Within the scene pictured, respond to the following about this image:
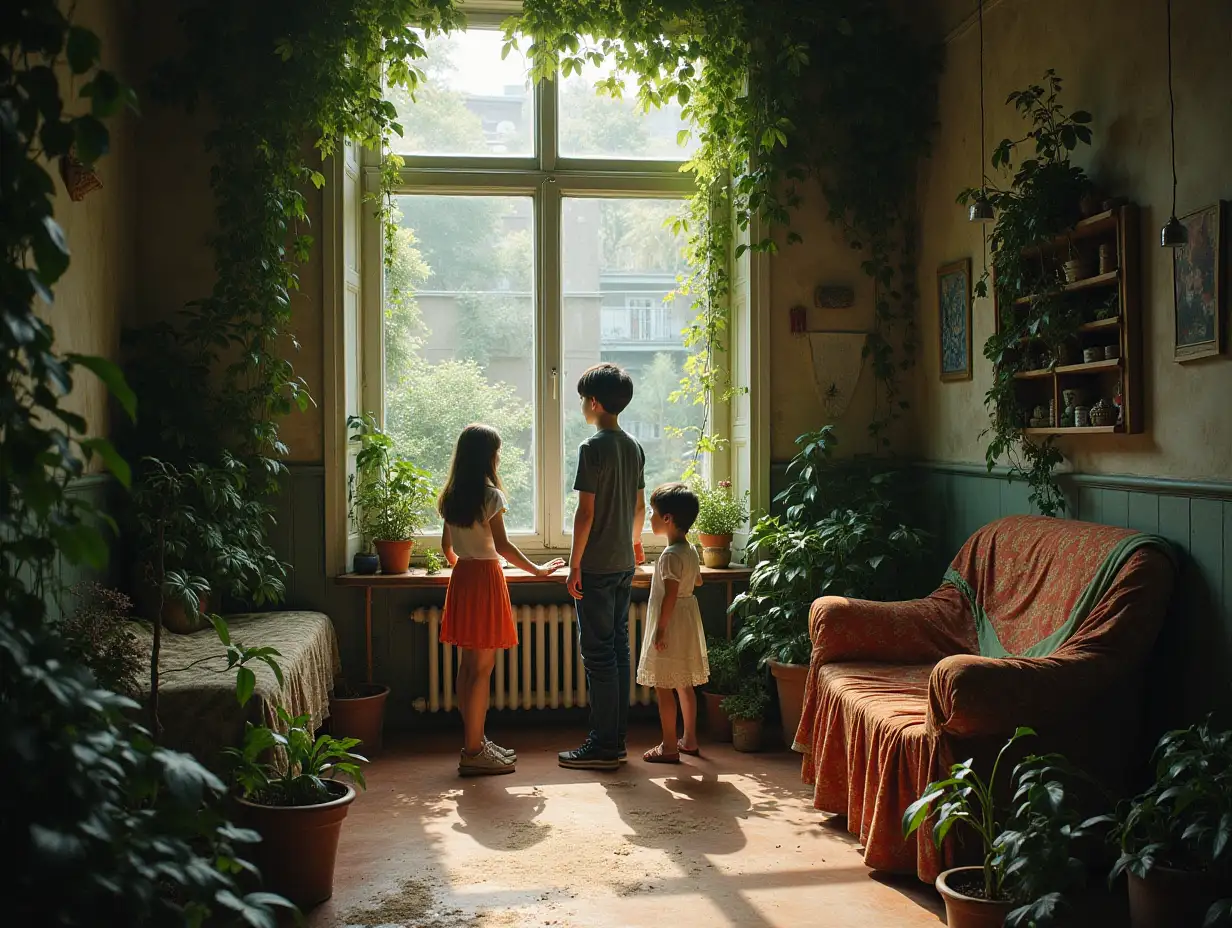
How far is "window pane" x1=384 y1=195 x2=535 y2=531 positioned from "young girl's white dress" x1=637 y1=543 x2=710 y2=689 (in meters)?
1.15

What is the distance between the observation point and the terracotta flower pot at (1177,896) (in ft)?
8.47

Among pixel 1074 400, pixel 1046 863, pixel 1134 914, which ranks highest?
pixel 1074 400

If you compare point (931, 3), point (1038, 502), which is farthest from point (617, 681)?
point (931, 3)

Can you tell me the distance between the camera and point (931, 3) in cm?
519

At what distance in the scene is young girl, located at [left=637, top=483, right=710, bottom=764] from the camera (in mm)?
4520

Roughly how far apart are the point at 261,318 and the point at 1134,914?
157 inches

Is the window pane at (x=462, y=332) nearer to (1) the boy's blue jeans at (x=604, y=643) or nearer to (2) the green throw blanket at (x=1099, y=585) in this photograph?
(1) the boy's blue jeans at (x=604, y=643)

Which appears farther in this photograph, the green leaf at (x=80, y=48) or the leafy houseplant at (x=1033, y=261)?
the leafy houseplant at (x=1033, y=261)

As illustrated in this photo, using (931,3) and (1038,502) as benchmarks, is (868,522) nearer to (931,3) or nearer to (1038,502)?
(1038,502)

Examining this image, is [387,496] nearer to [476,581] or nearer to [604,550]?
[476,581]

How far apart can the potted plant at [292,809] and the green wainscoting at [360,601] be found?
185cm

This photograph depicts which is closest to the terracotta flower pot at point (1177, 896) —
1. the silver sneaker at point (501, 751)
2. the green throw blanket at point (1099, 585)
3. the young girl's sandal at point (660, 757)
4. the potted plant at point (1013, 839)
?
the potted plant at point (1013, 839)

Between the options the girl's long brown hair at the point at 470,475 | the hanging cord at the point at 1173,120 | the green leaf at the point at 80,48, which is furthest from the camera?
the girl's long brown hair at the point at 470,475

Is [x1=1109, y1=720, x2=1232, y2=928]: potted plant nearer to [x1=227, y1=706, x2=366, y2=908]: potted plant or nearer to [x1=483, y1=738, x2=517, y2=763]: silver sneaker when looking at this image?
[x1=227, y1=706, x2=366, y2=908]: potted plant
